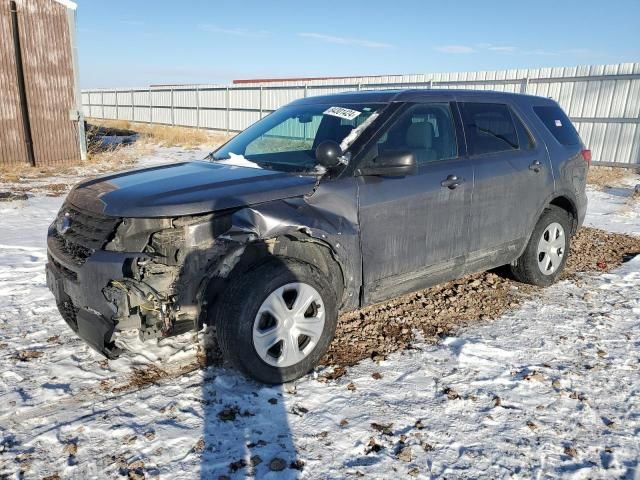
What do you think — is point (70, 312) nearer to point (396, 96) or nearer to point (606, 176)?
point (396, 96)

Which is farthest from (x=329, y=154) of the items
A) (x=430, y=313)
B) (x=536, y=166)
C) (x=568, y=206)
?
(x=568, y=206)

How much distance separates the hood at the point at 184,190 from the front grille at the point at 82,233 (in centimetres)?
6

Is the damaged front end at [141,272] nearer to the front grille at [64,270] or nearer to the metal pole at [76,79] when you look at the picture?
the front grille at [64,270]

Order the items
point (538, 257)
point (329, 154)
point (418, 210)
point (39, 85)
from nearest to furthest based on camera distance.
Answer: point (329, 154) → point (418, 210) → point (538, 257) → point (39, 85)

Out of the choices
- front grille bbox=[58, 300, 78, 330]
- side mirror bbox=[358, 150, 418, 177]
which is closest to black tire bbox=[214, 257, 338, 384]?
side mirror bbox=[358, 150, 418, 177]

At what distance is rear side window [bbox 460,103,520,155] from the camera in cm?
400

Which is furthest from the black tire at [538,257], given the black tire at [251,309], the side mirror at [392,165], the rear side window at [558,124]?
the black tire at [251,309]

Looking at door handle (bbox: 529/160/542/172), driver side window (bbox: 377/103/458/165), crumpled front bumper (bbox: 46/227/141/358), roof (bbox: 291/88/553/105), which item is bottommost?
crumpled front bumper (bbox: 46/227/141/358)

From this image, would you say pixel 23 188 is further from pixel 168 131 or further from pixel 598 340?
pixel 168 131

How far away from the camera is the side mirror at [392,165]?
10.5ft

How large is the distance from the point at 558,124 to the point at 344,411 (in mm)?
3628

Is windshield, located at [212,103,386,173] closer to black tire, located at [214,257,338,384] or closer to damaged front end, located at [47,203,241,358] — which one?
black tire, located at [214,257,338,384]

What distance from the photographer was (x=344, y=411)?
2818 mm

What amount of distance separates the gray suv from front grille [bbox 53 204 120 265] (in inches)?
0.5
